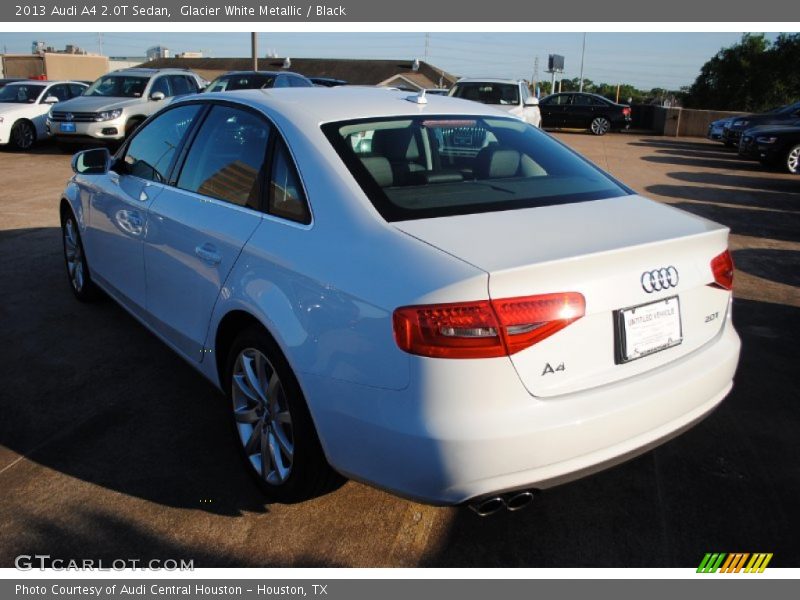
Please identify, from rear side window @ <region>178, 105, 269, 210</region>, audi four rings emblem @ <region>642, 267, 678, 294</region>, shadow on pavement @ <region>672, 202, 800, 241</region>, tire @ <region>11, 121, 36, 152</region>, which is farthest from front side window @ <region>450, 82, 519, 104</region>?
audi four rings emblem @ <region>642, 267, 678, 294</region>

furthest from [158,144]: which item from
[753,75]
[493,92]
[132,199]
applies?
[753,75]

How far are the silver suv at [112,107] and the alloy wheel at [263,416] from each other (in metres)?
13.2

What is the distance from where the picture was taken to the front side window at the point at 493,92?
614 inches

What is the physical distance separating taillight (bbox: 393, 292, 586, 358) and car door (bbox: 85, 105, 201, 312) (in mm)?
2217

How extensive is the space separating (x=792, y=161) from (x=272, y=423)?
1570cm

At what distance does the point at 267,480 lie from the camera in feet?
9.98

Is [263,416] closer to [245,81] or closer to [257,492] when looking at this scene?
[257,492]

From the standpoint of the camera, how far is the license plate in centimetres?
245

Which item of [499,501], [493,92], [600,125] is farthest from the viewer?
[600,125]

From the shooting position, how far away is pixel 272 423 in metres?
2.99

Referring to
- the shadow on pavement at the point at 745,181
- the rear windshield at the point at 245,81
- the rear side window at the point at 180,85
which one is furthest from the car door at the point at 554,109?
the rear side window at the point at 180,85

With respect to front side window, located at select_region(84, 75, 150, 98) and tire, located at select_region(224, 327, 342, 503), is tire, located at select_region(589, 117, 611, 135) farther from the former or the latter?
tire, located at select_region(224, 327, 342, 503)

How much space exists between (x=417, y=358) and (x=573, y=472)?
67 cm

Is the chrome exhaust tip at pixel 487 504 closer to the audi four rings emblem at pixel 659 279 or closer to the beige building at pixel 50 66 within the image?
the audi four rings emblem at pixel 659 279
